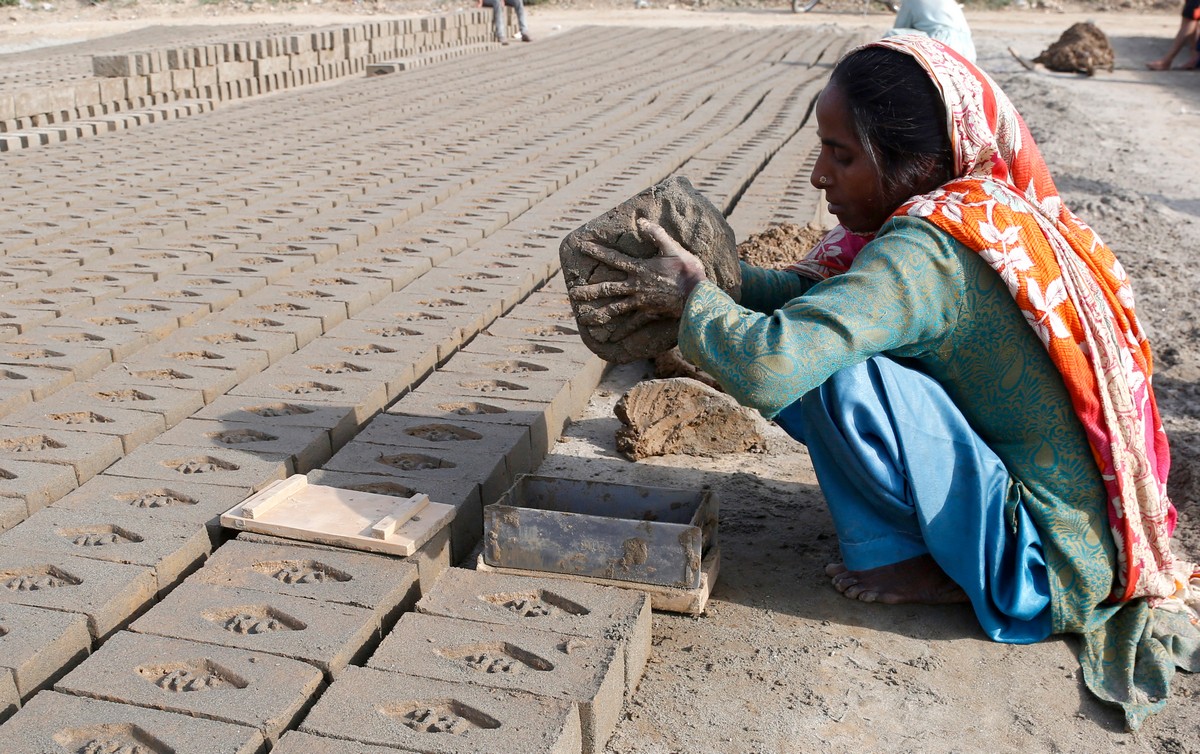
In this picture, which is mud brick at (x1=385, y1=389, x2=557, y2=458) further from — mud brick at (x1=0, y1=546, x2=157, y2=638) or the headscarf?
the headscarf

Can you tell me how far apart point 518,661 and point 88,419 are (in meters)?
1.89

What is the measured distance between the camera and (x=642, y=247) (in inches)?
97.2

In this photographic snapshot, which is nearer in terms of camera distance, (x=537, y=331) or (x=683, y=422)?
(x=683, y=422)

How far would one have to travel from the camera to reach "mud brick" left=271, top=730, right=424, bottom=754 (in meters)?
1.90

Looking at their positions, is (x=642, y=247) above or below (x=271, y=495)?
above

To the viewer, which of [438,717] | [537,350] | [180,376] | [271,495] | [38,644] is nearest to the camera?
[438,717]

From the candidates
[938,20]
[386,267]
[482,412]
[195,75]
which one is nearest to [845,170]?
[482,412]

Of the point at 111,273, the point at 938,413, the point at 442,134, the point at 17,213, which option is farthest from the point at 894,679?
the point at 442,134

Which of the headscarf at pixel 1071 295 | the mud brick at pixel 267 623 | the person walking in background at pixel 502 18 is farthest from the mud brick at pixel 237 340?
the person walking in background at pixel 502 18

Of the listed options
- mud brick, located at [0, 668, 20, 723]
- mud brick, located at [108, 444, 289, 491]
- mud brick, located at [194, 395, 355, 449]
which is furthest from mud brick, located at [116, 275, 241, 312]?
mud brick, located at [0, 668, 20, 723]

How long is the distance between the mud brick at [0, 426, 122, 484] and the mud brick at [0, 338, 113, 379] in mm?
455

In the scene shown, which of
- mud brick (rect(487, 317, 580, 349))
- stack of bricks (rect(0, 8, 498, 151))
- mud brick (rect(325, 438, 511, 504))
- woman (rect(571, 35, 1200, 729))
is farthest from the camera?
stack of bricks (rect(0, 8, 498, 151))

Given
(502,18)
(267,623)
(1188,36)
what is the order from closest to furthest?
(267,623) < (1188,36) < (502,18)

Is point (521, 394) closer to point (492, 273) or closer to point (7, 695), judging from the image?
point (492, 273)
